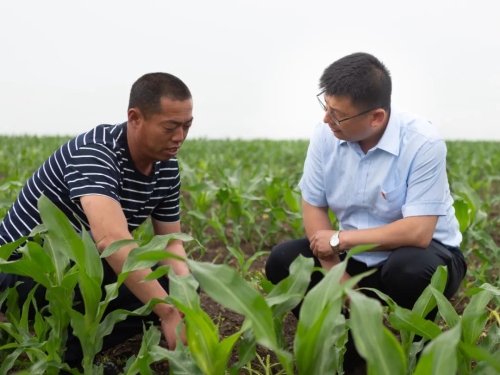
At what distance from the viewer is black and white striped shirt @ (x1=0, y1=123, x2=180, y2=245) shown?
2477mm

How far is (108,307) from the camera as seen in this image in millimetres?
2713

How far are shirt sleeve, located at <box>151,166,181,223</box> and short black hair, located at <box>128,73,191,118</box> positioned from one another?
→ 0.45m

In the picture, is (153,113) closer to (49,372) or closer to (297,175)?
(49,372)

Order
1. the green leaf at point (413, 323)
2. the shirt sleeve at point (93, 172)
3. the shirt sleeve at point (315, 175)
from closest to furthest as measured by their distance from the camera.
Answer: the green leaf at point (413, 323)
the shirt sleeve at point (93, 172)
the shirt sleeve at point (315, 175)

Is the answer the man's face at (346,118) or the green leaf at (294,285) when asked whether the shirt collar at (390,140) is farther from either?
the green leaf at (294,285)

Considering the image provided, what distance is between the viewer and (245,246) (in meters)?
5.28

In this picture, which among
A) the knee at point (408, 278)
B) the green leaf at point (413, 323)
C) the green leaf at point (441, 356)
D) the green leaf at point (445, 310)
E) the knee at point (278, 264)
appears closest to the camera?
the green leaf at point (441, 356)

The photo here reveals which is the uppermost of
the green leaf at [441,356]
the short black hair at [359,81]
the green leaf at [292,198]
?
the short black hair at [359,81]

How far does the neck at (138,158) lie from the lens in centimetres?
264

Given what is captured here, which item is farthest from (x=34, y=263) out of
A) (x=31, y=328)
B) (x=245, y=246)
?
(x=245, y=246)

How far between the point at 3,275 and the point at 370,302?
164 centimetres

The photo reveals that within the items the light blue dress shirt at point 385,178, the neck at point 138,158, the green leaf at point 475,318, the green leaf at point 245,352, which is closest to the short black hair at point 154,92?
the neck at point 138,158

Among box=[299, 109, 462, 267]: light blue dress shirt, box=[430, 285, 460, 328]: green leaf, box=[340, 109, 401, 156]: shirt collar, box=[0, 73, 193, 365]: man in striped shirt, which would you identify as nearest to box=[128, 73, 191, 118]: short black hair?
box=[0, 73, 193, 365]: man in striped shirt

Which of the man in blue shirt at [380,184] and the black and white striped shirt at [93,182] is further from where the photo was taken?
the man in blue shirt at [380,184]
